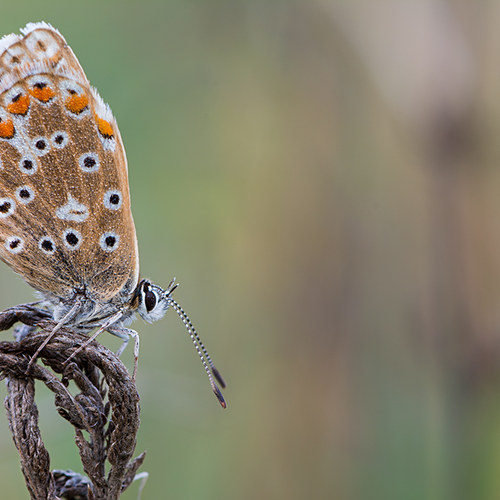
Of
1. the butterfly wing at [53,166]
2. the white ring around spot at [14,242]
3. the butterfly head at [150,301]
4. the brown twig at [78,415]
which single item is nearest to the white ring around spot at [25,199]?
the butterfly wing at [53,166]

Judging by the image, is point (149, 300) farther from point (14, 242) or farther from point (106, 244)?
point (14, 242)

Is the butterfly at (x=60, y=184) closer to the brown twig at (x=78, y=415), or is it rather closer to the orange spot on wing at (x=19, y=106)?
the orange spot on wing at (x=19, y=106)

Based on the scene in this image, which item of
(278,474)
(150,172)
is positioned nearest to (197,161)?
(150,172)

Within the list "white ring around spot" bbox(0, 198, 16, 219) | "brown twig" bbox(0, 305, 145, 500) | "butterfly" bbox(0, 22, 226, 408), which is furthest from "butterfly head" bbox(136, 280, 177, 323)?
"brown twig" bbox(0, 305, 145, 500)

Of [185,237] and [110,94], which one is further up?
[110,94]

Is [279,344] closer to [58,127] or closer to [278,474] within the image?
[278,474]

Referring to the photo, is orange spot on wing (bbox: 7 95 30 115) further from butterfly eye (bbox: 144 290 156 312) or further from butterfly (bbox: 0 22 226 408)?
butterfly eye (bbox: 144 290 156 312)
